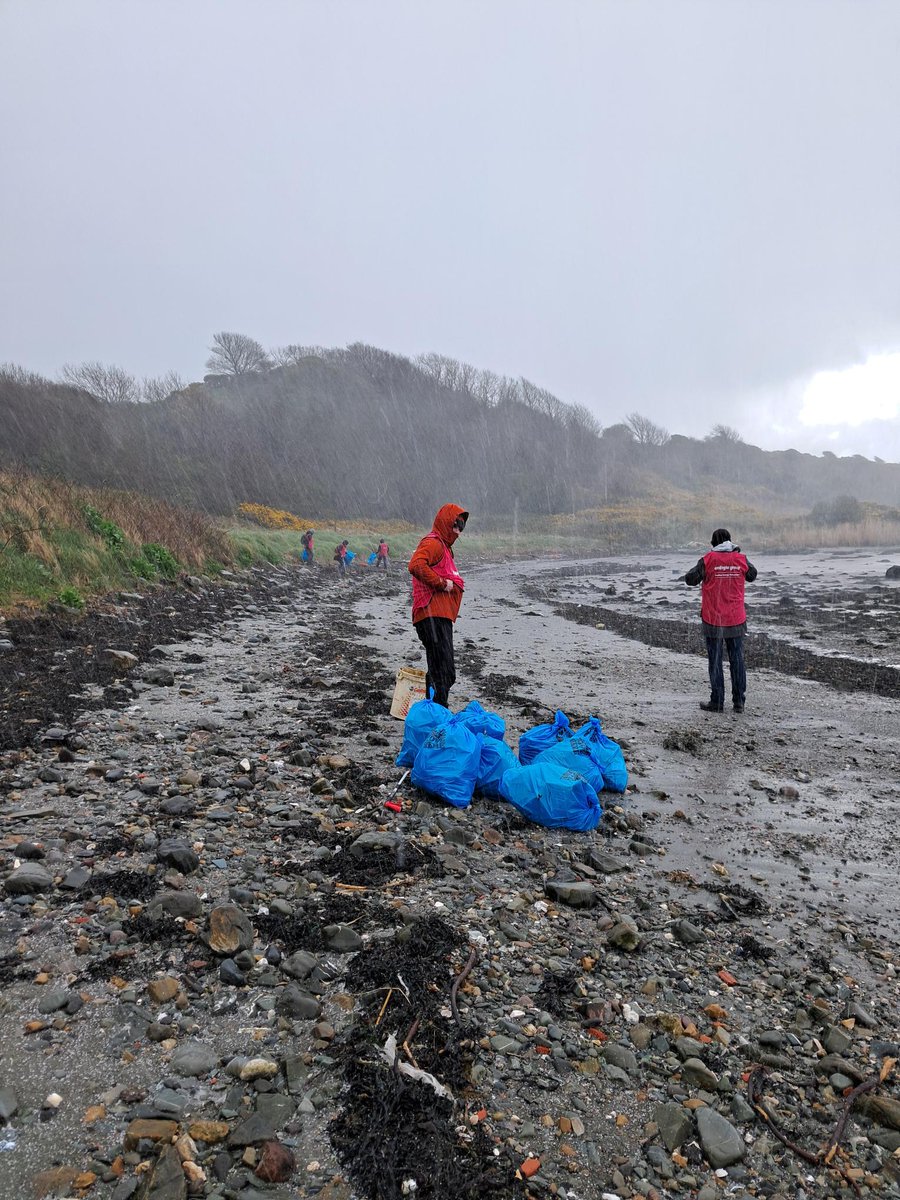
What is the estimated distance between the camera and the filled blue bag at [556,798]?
4.64m

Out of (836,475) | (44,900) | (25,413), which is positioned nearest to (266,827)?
(44,900)

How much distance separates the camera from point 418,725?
5.24 m

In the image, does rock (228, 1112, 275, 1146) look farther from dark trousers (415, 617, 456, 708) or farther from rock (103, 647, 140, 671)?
rock (103, 647, 140, 671)

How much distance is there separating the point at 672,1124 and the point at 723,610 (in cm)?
668

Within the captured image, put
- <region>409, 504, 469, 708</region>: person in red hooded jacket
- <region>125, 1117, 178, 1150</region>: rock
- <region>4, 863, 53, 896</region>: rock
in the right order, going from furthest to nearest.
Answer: <region>409, 504, 469, 708</region>: person in red hooded jacket < <region>4, 863, 53, 896</region>: rock < <region>125, 1117, 178, 1150</region>: rock

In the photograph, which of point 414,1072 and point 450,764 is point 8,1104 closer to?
point 414,1072

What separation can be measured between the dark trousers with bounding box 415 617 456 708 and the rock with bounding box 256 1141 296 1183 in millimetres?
4389

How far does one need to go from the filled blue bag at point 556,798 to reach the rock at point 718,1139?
2284 mm

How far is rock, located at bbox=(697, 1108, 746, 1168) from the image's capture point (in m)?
2.21

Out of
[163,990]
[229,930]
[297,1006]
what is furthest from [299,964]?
[163,990]

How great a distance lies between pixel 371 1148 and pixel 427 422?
88516mm

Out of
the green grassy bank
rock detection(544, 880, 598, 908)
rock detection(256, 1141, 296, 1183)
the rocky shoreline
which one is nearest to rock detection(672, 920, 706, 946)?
the rocky shoreline

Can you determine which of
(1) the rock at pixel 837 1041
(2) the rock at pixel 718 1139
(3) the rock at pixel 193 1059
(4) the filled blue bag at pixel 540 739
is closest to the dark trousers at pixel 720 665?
(4) the filled blue bag at pixel 540 739

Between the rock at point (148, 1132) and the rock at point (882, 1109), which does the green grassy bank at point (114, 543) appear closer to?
the rock at point (148, 1132)
